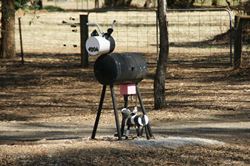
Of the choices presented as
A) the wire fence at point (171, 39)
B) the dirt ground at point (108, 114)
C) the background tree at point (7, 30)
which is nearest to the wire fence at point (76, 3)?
the wire fence at point (171, 39)

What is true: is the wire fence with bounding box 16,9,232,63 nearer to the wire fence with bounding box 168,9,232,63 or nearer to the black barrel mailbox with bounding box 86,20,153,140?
the wire fence with bounding box 168,9,232,63

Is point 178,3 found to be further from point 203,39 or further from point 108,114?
point 108,114

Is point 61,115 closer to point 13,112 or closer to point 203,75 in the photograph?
point 13,112

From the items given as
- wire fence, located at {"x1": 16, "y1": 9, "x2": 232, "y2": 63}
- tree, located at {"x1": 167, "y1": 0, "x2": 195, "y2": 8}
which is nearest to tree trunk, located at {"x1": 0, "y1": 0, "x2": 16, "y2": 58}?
wire fence, located at {"x1": 16, "y1": 9, "x2": 232, "y2": 63}

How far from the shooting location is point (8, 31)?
24812 mm

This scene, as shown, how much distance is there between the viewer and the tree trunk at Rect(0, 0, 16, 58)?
24453mm

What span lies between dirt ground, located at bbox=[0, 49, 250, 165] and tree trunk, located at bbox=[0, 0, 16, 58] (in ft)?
3.75

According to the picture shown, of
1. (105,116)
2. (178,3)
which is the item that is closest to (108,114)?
(105,116)

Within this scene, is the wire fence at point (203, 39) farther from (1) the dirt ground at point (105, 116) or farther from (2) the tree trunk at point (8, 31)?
(2) the tree trunk at point (8, 31)

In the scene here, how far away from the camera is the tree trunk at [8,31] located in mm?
24453

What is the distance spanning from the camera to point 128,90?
348 inches

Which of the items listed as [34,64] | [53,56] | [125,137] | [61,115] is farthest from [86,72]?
[125,137]

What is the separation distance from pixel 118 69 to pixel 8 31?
1688 cm

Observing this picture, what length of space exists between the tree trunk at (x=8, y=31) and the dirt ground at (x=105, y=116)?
1142 millimetres
